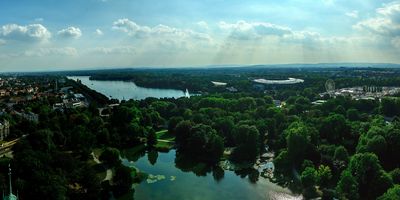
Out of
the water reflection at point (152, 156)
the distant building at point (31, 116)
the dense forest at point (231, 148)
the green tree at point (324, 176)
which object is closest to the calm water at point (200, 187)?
the dense forest at point (231, 148)

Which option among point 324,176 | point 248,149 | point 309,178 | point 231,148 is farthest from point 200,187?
point 231,148

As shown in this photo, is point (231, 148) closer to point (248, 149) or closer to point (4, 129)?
point (248, 149)

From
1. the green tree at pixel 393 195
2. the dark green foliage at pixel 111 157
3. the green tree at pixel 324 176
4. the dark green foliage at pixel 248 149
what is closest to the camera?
the green tree at pixel 393 195

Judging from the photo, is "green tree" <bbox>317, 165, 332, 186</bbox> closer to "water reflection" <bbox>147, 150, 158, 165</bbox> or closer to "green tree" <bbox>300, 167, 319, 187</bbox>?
"green tree" <bbox>300, 167, 319, 187</bbox>

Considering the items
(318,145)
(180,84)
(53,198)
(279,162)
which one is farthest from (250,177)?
(180,84)

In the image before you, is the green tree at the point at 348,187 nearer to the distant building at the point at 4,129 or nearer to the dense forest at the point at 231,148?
the dense forest at the point at 231,148

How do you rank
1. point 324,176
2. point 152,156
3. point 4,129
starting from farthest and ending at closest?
point 4,129, point 152,156, point 324,176
